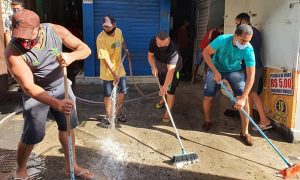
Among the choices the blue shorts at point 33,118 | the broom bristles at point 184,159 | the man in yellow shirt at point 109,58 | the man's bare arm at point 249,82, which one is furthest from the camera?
the man in yellow shirt at point 109,58

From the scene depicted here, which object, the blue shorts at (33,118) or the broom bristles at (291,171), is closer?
the blue shorts at (33,118)

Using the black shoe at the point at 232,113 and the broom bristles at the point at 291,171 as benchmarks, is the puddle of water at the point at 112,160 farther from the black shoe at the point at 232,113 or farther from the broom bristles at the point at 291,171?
the black shoe at the point at 232,113

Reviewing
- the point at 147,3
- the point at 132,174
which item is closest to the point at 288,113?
the point at 132,174

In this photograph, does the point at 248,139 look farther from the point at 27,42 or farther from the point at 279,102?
the point at 27,42

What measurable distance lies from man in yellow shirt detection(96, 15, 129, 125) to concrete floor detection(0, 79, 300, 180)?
66 centimetres

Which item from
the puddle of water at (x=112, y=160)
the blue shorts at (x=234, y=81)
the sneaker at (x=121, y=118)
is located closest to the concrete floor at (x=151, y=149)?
the puddle of water at (x=112, y=160)

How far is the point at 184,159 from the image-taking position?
390 cm

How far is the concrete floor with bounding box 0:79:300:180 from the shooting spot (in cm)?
371

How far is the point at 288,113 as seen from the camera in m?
4.62

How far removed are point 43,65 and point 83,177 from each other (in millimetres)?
1368

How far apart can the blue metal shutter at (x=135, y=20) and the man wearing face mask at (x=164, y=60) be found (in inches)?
131

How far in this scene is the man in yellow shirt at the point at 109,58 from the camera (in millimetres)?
4938

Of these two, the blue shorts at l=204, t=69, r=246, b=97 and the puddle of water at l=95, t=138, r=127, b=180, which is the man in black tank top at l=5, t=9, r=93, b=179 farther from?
the blue shorts at l=204, t=69, r=246, b=97

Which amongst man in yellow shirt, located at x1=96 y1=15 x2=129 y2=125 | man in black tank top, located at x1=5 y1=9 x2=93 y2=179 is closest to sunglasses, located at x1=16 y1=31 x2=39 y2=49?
man in black tank top, located at x1=5 y1=9 x2=93 y2=179
